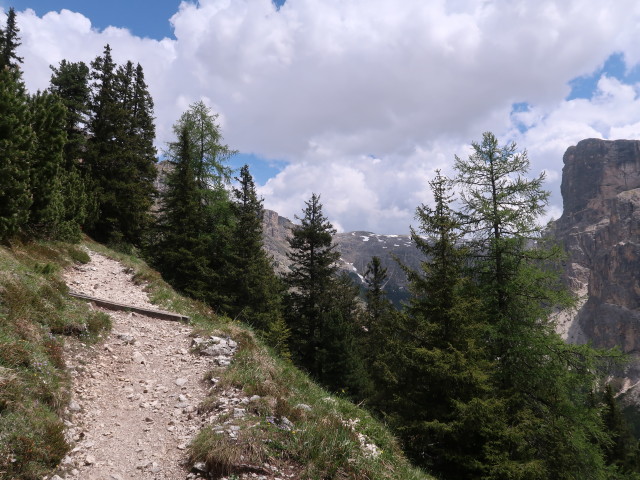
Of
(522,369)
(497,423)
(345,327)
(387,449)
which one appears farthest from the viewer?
(345,327)

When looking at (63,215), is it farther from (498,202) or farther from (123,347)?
(498,202)

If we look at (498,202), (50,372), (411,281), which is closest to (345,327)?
(411,281)

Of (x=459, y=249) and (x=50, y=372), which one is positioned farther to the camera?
(x=459, y=249)

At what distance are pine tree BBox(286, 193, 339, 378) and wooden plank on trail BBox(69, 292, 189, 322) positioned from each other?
18.2 metres

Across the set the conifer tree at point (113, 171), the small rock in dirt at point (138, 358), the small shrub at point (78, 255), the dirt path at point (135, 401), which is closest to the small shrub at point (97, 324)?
the dirt path at point (135, 401)

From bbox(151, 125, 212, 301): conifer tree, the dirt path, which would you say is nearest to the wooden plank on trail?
the dirt path

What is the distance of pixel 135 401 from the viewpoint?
7129 millimetres

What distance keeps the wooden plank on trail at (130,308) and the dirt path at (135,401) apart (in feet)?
1.15

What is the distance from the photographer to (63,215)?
17.7 metres

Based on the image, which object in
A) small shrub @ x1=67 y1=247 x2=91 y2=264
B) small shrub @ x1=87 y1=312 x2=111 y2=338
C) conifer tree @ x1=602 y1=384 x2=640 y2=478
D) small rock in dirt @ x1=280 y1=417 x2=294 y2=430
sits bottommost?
conifer tree @ x1=602 y1=384 x2=640 y2=478

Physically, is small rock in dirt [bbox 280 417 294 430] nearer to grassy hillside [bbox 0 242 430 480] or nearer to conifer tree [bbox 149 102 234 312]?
grassy hillside [bbox 0 242 430 480]

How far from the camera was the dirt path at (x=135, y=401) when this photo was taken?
526 cm

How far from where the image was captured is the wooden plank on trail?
37.1 feet

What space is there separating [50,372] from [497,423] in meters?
11.7
